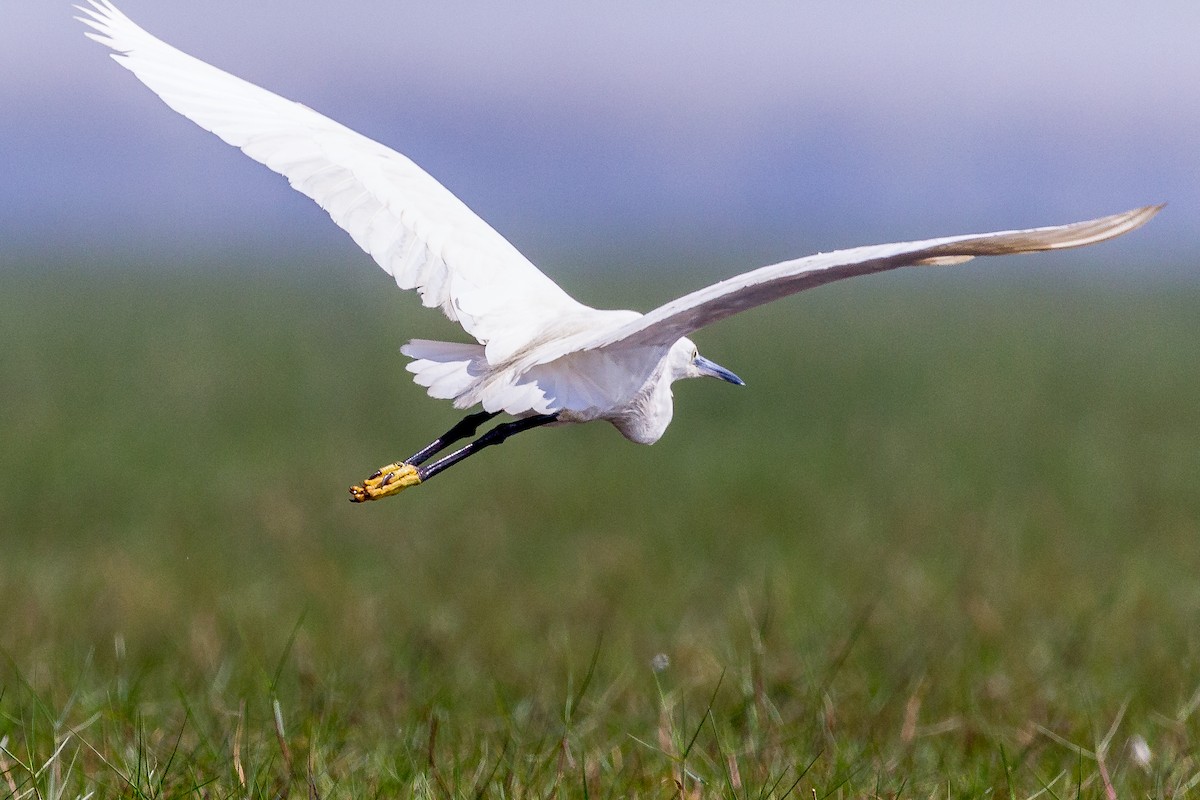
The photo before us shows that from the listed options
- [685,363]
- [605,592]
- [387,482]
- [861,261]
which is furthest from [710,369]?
[605,592]

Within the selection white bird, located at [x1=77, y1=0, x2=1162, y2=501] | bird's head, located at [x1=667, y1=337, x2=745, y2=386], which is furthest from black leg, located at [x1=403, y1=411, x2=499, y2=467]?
bird's head, located at [x1=667, y1=337, x2=745, y2=386]

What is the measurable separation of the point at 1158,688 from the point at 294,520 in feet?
23.8

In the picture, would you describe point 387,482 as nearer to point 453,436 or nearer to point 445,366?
point 453,436

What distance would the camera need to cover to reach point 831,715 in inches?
153

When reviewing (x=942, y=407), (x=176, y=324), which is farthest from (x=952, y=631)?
(x=176, y=324)

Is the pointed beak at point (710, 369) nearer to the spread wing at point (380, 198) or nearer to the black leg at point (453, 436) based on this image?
the spread wing at point (380, 198)

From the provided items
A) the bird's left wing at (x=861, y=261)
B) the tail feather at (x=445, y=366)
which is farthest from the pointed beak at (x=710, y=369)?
the bird's left wing at (x=861, y=261)

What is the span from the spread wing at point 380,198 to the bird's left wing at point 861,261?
57 cm

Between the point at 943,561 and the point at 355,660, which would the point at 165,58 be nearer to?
the point at 355,660

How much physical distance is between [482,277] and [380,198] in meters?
0.34

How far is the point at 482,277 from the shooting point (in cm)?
340

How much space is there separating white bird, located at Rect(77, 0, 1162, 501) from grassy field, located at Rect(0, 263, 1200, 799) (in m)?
0.66

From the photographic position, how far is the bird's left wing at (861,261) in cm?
262

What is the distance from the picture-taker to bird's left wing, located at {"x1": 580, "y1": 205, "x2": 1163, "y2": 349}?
8.59 ft
